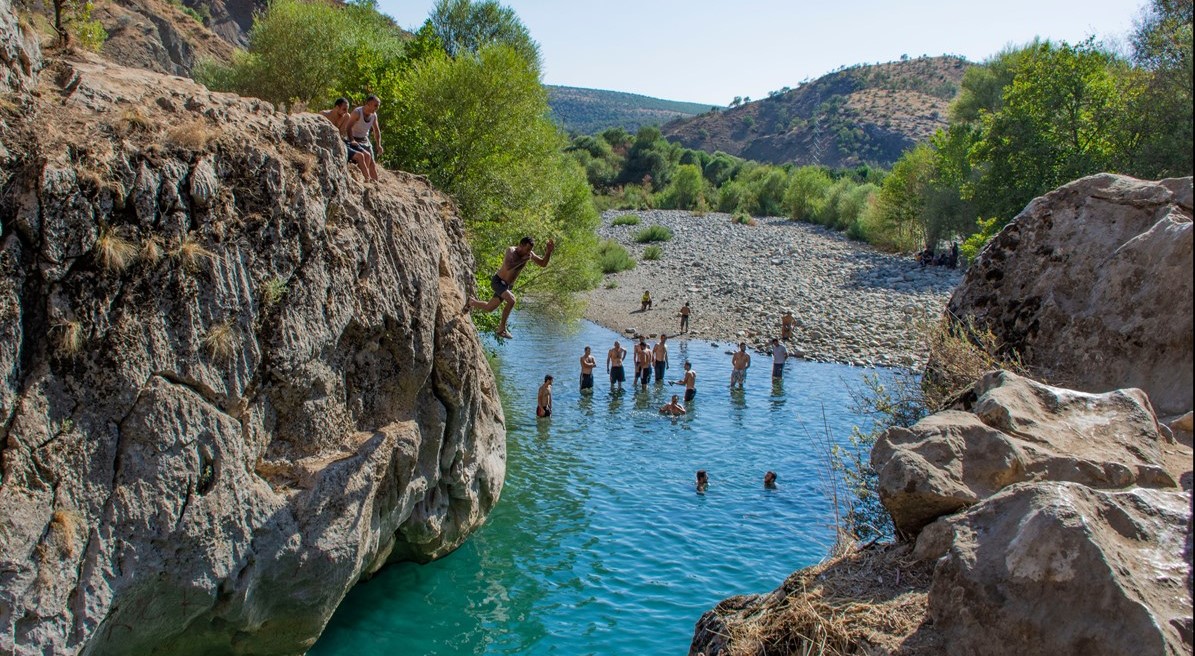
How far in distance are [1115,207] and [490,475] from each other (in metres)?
9.30

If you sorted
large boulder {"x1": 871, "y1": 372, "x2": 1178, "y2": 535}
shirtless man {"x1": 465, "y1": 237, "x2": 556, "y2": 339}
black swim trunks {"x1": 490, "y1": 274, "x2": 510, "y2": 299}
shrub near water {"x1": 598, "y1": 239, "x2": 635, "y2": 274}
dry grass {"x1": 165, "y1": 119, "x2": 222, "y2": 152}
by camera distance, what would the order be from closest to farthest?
large boulder {"x1": 871, "y1": 372, "x2": 1178, "y2": 535}
dry grass {"x1": 165, "y1": 119, "x2": 222, "y2": 152}
shirtless man {"x1": 465, "y1": 237, "x2": 556, "y2": 339}
black swim trunks {"x1": 490, "y1": 274, "x2": 510, "y2": 299}
shrub near water {"x1": 598, "y1": 239, "x2": 635, "y2": 274}

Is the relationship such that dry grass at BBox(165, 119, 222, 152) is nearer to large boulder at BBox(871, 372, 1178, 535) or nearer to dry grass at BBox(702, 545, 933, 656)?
dry grass at BBox(702, 545, 933, 656)

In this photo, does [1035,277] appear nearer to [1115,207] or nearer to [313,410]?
[1115,207]

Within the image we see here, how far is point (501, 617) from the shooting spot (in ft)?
40.2

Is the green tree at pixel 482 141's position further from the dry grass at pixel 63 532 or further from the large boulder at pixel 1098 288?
the dry grass at pixel 63 532

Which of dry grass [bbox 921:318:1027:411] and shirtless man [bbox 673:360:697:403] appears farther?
shirtless man [bbox 673:360:697:403]

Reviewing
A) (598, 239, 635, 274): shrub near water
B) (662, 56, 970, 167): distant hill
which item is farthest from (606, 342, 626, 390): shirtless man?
(662, 56, 970, 167): distant hill

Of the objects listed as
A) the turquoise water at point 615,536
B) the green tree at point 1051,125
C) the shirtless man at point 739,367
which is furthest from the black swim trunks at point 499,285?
the green tree at point 1051,125

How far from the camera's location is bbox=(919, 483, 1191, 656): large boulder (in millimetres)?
4824

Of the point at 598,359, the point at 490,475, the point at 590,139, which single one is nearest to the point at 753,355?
the point at 598,359

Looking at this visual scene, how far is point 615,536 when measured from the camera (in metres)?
15.3

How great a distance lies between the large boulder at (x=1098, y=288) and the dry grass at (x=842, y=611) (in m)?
3.19

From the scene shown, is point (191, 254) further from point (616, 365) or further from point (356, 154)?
point (616, 365)

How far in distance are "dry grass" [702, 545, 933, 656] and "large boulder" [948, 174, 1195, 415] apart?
3189mm
